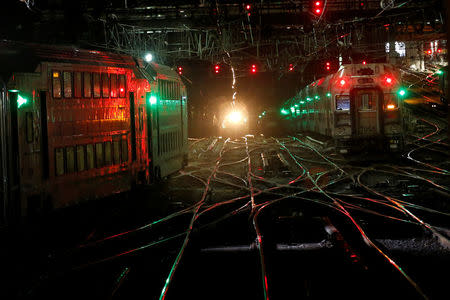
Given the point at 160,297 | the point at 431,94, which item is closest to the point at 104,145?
the point at 160,297

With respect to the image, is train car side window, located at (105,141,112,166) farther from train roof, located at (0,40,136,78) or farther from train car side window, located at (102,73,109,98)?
train roof, located at (0,40,136,78)

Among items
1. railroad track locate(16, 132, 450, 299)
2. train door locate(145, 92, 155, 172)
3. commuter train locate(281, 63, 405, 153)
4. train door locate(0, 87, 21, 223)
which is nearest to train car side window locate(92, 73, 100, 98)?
train door locate(0, 87, 21, 223)

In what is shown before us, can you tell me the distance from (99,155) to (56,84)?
1.82 m

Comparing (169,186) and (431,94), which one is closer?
(169,186)

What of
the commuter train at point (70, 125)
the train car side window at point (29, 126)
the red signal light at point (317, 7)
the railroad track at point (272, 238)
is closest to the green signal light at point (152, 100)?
the commuter train at point (70, 125)

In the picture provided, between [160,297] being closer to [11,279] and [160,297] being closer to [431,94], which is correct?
[11,279]

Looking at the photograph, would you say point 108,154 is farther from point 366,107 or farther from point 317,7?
point 366,107

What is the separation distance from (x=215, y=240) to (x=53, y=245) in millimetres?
2726

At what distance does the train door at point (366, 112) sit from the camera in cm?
1423

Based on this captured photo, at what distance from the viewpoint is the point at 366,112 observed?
1430cm

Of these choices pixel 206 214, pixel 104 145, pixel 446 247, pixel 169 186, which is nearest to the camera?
pixel 446 247

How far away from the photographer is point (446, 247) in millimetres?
5102

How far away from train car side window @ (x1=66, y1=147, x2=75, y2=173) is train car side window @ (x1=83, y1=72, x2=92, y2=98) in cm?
122

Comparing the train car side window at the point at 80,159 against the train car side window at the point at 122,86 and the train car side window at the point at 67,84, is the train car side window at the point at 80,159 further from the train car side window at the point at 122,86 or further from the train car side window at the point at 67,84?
the train car side window at the point at 122,86
